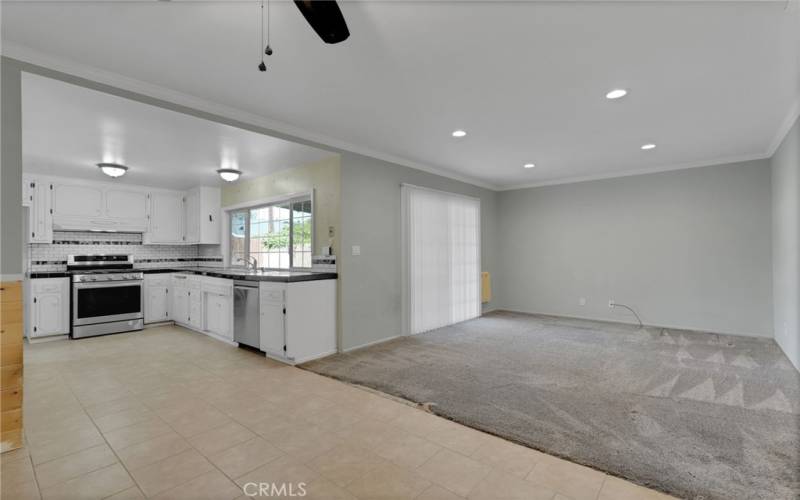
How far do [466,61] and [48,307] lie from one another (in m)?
6.29

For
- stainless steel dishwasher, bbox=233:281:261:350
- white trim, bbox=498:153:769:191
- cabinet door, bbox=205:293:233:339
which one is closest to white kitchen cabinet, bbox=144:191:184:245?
cabinet door, bbox=205:293:233:339

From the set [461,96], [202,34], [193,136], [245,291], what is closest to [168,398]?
[245,291]

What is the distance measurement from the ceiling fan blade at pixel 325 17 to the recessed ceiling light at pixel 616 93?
2.56 metres

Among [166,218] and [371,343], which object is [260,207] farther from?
[371,343]

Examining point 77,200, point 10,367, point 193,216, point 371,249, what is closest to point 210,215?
point 193,216

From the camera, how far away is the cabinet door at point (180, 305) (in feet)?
Answer: 18.5

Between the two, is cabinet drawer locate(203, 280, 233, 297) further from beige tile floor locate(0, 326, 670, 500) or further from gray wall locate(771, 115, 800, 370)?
gray wall locate(771, 115, 800, 370)

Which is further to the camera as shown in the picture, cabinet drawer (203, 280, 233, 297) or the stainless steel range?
the stainless steel range

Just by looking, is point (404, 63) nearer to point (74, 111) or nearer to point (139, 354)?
point (74, 111)

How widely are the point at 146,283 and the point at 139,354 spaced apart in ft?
6.51

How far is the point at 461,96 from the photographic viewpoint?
10.1 feet

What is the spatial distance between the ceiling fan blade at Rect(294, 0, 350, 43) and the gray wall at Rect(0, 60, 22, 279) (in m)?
2.27

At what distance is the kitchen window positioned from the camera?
4816 mm

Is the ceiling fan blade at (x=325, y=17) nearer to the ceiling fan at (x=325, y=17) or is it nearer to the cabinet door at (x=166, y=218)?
the ceiling fan at (x=325, y=17)
